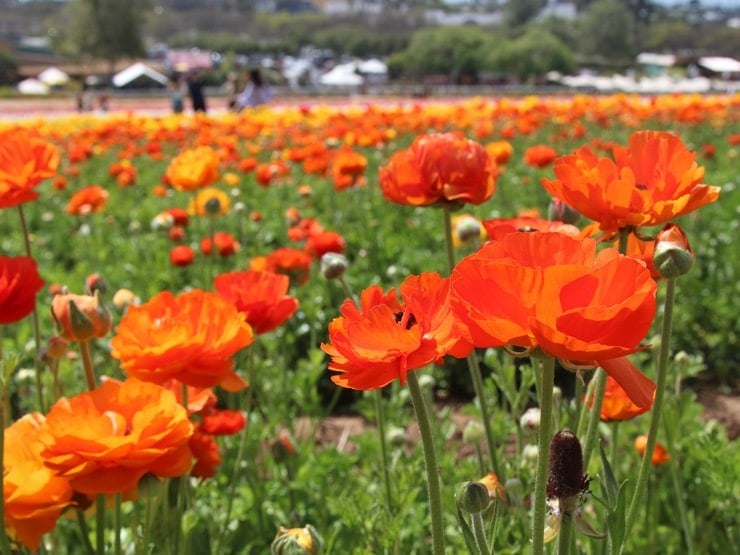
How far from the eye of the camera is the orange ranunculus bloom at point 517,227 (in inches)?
35.2

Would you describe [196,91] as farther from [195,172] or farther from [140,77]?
[140,77]

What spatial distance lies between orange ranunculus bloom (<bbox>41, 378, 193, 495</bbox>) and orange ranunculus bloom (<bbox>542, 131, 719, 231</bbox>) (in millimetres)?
466

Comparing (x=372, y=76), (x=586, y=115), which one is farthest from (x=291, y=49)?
(x=586, y=115)

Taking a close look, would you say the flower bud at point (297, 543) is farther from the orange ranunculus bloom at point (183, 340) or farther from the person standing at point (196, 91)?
the person standing at point (196, 91)

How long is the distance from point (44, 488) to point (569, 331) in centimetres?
64

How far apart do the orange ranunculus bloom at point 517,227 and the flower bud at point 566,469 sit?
23 cm

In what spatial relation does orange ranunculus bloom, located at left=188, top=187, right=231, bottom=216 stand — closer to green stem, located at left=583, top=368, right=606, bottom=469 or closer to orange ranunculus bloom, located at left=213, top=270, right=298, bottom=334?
orange ranunculus bloom, located at left=213, top=270, right=298, bottom=334

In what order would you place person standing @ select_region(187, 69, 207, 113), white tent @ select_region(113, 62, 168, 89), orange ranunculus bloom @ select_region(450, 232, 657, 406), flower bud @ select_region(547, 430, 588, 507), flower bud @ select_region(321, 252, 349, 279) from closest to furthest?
orange ranunculus bloom @ select_region(450, 232, 657, 406), flower bud @ select_region(547, 430, 588, 507), flower bud @ select_region(321, 252, 349, 279), person standing @ select_region(187, 69, 207, 113), white tent @ select_region(113, 62, 168, 89)

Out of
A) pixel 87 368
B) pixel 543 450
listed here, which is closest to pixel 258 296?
pixel 87 368

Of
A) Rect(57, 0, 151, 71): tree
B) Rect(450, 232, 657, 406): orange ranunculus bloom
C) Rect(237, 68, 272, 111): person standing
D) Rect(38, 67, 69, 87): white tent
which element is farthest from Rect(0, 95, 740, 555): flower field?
Rect(57, 0, 151, 71): tree

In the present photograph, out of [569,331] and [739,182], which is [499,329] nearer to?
[569,331]

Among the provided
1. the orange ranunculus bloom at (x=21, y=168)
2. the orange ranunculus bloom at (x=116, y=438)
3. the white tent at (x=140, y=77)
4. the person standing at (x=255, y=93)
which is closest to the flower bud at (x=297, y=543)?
the orange ranunculus bloom at (x=116, y=438)

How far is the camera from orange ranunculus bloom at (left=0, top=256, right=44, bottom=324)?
1023 millimetres

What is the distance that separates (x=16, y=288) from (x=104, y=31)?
194 feet
